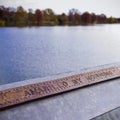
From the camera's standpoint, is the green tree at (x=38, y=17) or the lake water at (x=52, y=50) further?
the green tree at (x=38, y=17)

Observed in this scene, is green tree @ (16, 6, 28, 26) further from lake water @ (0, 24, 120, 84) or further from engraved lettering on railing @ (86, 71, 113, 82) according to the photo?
engraved lettering on railing @ (86, 71, 113, 82)

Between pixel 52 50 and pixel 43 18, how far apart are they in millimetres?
202

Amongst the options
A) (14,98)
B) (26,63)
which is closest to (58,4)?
(26,63)

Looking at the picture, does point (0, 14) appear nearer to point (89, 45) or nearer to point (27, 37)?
point (27, 37)

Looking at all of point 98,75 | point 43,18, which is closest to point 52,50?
point 43,18

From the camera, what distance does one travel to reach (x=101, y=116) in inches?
65.4

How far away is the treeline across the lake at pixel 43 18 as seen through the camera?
1.48 metres

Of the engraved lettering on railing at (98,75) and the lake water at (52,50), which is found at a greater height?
the lake water at (52,50)

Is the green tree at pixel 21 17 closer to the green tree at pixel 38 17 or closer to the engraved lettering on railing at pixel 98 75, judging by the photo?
the green tree at pixel 38 17

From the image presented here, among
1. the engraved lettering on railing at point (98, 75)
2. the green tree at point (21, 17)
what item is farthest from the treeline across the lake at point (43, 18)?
the engraved lettering on railing at point (98, 75)

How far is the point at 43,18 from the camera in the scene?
1607 millimetres

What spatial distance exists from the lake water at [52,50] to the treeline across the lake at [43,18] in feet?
0.12

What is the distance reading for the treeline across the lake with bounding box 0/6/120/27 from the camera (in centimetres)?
148

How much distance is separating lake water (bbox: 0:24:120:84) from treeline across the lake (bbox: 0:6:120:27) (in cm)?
4
